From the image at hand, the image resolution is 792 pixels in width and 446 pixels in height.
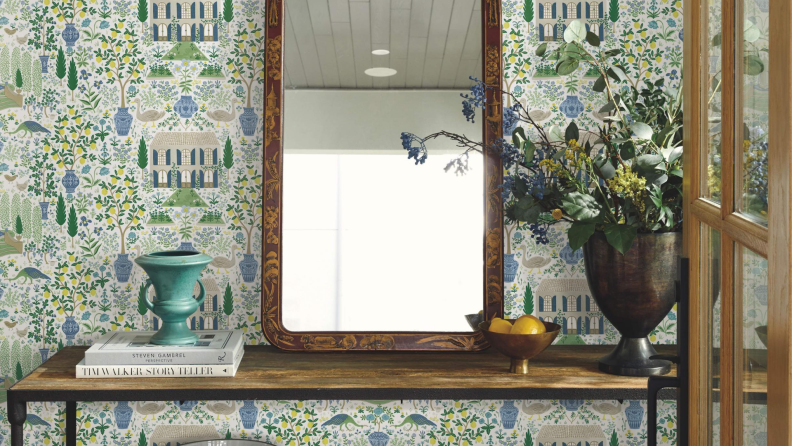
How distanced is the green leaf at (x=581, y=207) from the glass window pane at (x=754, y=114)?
0.78 metres

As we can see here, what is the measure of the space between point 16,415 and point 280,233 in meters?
0.76

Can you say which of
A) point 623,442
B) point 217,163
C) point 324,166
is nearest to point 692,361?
point 623,442

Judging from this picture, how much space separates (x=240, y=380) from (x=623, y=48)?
54.8 inches

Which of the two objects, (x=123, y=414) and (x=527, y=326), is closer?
(x=527, y=326)

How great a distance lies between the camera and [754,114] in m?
0.65

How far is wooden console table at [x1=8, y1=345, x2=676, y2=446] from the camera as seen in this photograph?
1487 mm

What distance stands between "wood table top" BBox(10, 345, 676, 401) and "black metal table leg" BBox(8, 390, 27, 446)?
0.06ft

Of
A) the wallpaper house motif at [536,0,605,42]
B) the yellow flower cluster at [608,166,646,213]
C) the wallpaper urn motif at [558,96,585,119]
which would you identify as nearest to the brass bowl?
the yellow flower cluster at [608,166,646,213]

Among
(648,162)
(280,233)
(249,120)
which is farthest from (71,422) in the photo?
(648,162)

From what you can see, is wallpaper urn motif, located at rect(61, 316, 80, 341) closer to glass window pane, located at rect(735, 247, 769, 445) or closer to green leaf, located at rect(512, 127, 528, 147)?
green leaf, located at rect(512, 127, 528, 147)

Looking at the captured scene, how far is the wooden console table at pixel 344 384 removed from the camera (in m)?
1.49

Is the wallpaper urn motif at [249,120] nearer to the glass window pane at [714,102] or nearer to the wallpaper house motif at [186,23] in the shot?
the wallpaper house motif at [186,23]

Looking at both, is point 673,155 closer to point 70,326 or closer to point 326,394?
point 326,394

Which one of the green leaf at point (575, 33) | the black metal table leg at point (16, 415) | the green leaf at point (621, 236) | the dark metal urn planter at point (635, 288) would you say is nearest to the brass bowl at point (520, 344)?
the dark metal urn planter at point (635, 288)
